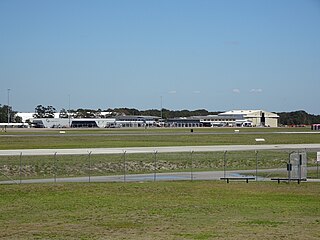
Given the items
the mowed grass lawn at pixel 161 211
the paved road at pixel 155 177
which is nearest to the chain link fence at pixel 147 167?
the paved road at pixel 155 177

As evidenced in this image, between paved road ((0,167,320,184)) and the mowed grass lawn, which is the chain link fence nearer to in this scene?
paved road ((0,167,320,184))

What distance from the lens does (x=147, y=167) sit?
55.7 metres

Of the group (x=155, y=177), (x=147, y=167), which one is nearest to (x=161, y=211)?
(x=155, y=177)

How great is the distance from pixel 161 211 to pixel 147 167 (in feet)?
93.8

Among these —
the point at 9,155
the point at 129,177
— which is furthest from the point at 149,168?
the point at 9,155

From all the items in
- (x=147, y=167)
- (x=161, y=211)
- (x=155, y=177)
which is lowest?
(x=161, y=211)

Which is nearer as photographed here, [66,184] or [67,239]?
[67,239]

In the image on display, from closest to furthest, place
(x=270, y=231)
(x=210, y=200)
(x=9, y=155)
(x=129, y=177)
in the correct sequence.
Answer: (x=270, y=231)
(x=210, y=200)
(x=129, y=177)
(x=9, y=155)

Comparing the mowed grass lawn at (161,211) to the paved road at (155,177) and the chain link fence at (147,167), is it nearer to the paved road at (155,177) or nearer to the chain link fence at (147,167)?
the paved road at (155,177)

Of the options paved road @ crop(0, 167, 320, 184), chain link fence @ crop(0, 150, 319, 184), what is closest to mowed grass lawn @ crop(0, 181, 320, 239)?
paved road @ crop(0, 167, 320, 184)

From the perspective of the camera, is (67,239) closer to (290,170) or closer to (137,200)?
(137,200)

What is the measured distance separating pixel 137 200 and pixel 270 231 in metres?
11.3

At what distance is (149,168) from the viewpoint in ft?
181

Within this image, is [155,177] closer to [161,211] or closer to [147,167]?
[147,167]
